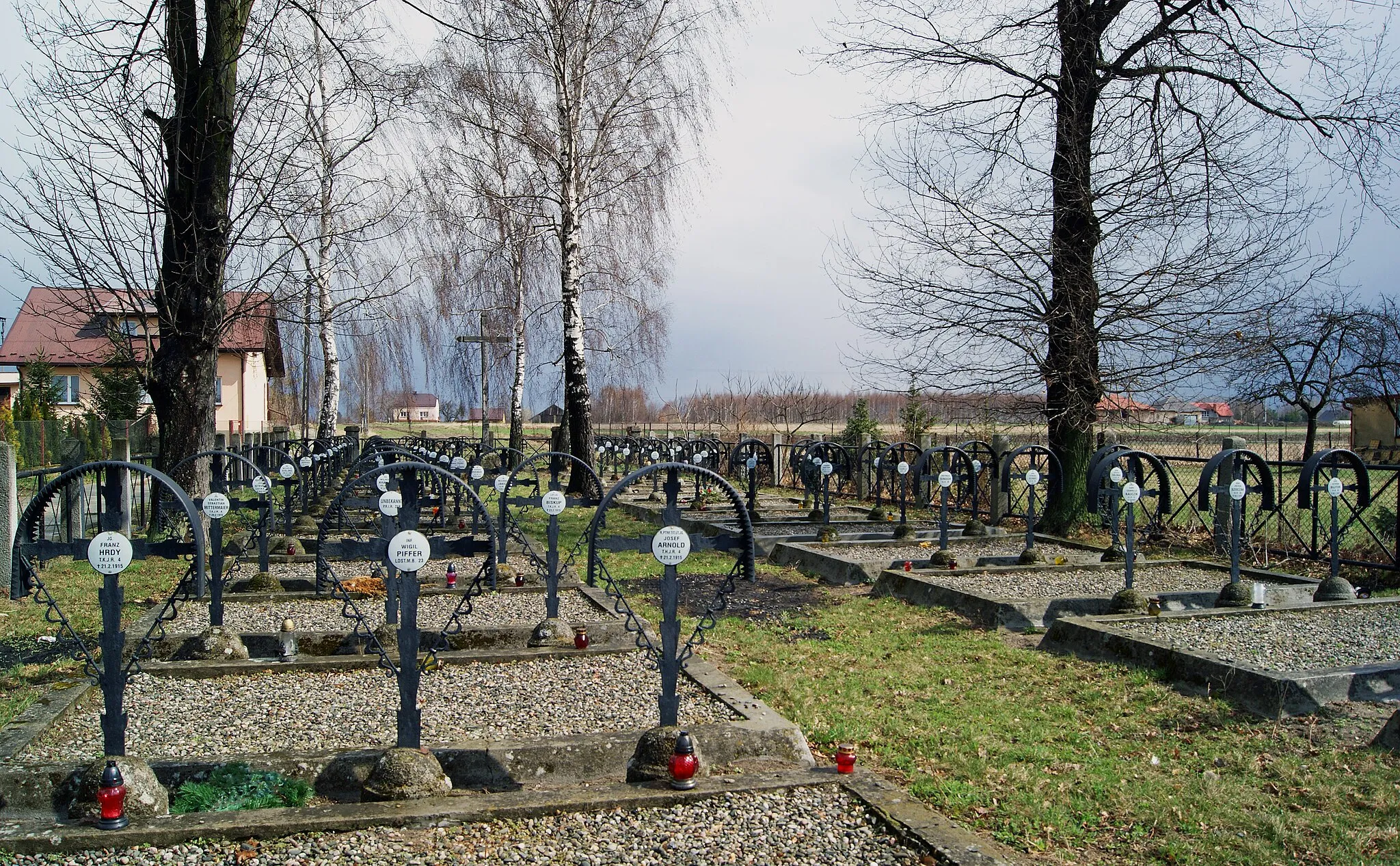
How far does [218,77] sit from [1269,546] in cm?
1294

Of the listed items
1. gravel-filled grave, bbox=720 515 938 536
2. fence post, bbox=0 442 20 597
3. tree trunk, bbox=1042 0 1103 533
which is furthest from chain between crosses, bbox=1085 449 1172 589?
fence post, bbox=0 442 20 597

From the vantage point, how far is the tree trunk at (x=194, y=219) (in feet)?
36.5

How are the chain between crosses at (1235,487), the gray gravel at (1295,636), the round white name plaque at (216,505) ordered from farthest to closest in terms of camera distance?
the chain between crosses at (1235,487) → the round white name plaque at (216,505) → the gray gravel at (1295,636)

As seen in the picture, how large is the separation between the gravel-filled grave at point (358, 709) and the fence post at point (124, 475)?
962 mm

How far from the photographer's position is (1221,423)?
1173 inches

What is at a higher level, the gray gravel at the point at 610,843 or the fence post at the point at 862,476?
the fence post at the point at 862,476

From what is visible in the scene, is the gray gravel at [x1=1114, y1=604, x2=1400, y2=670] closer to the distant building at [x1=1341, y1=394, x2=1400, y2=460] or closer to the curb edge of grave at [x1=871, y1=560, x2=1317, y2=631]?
the curb edge of grave at [x1=871, y1=560, x2=1317, y2=631]

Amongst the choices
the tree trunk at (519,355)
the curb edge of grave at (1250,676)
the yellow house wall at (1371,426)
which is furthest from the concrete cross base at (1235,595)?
the yellow house wall at (1371,426)

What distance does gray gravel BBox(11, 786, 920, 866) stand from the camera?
3.38m

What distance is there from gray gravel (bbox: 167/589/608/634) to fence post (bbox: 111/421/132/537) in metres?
0.86

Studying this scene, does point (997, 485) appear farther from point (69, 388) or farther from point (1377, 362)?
point (69, 388)

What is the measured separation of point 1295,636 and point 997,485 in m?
6.83

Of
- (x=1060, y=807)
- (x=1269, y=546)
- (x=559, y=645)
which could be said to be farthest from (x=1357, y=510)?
(x=559, y=645)

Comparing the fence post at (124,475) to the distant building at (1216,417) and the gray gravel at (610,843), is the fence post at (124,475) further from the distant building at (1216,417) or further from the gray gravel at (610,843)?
the distant building at (1216,417)
